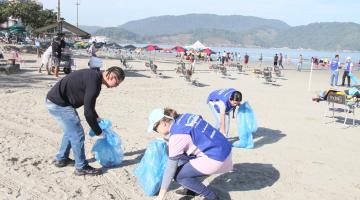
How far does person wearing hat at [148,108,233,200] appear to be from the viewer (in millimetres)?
4082

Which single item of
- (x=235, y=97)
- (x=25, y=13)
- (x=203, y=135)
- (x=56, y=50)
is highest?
(x=25, y=13)

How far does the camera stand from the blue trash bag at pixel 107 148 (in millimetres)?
5450

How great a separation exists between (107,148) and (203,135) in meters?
1.80

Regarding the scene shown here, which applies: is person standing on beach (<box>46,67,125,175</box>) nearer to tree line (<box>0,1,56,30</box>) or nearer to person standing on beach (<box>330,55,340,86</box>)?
person standing on beach (<box>330,55,340,86</box>)

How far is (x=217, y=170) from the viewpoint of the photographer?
14.1ft

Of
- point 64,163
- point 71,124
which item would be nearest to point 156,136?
point 64,163

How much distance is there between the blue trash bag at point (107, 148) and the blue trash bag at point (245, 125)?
2.27 m

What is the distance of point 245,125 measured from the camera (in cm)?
702

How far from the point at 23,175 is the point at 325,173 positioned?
4.06 metres

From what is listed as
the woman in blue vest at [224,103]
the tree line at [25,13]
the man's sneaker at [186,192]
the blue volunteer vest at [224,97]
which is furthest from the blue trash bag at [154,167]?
the tree line at [25,13]

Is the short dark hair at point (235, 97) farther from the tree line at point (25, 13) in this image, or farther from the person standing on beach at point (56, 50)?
the tree line at point (25, 13)

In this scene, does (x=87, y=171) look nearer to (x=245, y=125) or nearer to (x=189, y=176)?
(x=189, y=176)

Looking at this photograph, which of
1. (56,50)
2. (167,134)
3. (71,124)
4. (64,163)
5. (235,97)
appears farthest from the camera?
(56,50)

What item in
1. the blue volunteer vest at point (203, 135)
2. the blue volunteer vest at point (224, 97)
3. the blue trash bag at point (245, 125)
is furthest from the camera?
the blue trash bag at point (245, 125)
